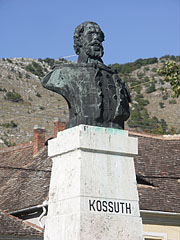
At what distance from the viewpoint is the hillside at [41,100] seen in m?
66.0

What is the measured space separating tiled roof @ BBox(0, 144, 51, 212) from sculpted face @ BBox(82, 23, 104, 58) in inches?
514

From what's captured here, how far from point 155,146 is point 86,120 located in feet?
53.5

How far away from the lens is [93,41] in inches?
417

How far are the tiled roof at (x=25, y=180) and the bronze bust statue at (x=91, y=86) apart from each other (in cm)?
1297

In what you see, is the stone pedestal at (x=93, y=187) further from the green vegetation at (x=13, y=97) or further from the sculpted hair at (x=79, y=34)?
the green vegetation at (x=13, y=97)

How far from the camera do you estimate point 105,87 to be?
10.5m

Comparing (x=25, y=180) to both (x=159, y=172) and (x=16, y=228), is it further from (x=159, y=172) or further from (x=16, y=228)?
(x=159, y=172)

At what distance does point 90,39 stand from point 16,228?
40.0 ft

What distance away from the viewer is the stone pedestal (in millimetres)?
9477

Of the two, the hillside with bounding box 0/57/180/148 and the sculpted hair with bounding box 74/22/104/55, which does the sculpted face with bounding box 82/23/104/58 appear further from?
the hillside with bounding box 0/57/180/148

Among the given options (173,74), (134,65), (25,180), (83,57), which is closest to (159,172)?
(173,74)

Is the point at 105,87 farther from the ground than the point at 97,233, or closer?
farther from the ground

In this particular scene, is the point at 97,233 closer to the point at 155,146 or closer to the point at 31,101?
the point at 155,146

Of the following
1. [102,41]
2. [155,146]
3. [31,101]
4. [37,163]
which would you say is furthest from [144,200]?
[31,101]
